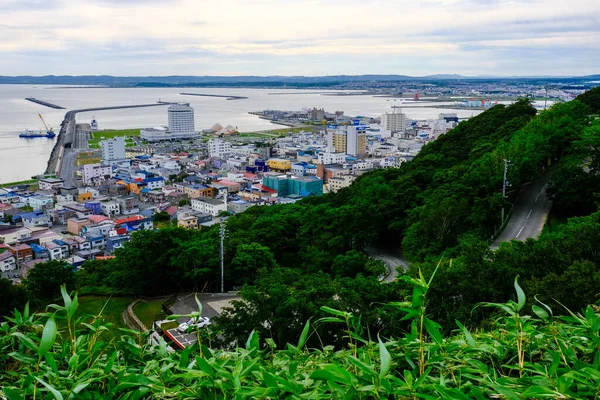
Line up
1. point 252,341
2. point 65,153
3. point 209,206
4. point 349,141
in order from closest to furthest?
point 252,341, point 209,206, point 349,141, point 65,153

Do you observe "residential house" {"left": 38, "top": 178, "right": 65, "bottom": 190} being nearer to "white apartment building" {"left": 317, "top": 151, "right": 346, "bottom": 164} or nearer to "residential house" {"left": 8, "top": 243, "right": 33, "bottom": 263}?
"residential house" {"left": 8, "top": 243, "right": 33, "bottom": 263}

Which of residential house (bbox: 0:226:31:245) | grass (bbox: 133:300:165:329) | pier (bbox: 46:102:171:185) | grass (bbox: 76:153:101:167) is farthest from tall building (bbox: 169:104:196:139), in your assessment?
grass (bbox: 133:300:165:329)

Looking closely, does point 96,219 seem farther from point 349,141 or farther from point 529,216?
point 349,141

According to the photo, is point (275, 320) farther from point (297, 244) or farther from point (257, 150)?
point (257, 150)

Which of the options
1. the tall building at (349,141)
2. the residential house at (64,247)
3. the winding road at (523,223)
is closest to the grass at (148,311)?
the winding road at (523,223)

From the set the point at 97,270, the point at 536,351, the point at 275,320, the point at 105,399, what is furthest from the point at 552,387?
the point at 97,270

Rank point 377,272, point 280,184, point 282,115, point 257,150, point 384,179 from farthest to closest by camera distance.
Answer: point 282,115, point 257,150, point 280,184, point 384,179, point 377,272

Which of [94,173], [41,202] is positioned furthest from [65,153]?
[41,202]
